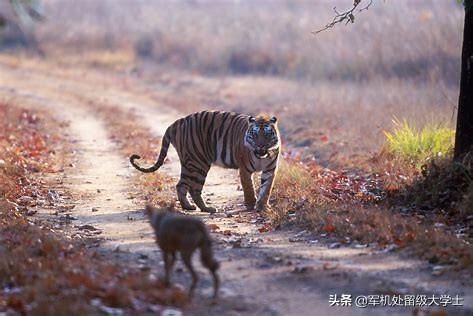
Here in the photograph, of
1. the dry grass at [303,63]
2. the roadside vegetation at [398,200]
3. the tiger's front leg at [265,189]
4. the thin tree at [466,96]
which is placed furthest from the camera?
the dry grass at [303,63]

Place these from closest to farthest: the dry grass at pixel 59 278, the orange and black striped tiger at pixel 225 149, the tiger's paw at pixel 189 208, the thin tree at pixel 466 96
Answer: the dry grass at pixel 59 278 < the thin tree at pixel 466 96 < the orange and black striped tiger at pixel 225 149 < the tiger's paw at pixel 189 208

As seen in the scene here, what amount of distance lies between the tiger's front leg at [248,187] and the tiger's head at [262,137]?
1.23 ft

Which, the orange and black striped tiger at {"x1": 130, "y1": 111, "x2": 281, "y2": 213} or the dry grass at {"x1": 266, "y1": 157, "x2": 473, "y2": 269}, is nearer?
the dry grass at {"x1": 266, "y1": 157, "x2": 473, "y2": 269}

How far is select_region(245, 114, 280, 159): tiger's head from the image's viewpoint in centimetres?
1048

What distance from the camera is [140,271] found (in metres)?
7.42

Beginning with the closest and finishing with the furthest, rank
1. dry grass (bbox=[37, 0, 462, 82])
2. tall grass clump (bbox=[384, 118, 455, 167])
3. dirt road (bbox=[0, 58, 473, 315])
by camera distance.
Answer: dirt road (bbox=[0, 58, 473, 315])
tall grass clump (bbox=[384, 118, 455, 167])
dry grass (bbox=[37, 0, 462, 82])

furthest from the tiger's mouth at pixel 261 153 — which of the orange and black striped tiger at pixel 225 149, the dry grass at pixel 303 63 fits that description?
the dry grass at pixel 303 63

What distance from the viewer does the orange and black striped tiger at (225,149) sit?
10602mm

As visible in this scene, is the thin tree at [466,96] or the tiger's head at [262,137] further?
the tiger's head at [262,137]

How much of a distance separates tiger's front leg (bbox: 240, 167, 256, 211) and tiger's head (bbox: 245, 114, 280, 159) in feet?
1.23

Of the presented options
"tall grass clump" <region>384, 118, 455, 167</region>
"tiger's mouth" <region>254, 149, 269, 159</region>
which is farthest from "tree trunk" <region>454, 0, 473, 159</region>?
"tiger's mouth" <region>254, 149, 269, 159</region>

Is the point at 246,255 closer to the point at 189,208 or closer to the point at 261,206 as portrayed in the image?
the point at 261,206

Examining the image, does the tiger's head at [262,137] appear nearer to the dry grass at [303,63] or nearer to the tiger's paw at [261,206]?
the tiger's paw at [261,206]

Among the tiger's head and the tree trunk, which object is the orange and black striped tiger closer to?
the tiger's head
